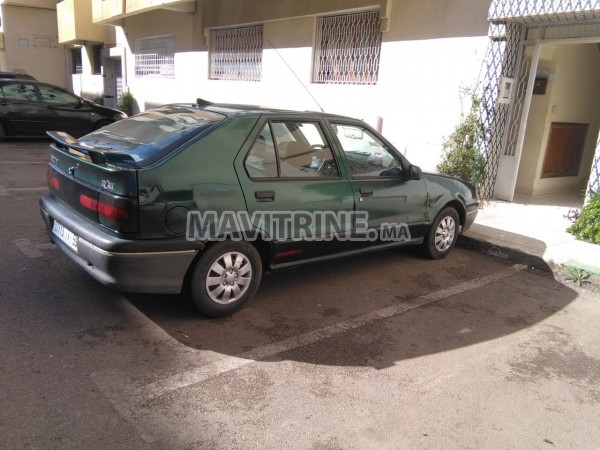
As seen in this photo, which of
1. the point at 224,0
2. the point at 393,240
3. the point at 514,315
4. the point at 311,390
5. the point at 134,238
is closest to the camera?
the point at 311,390

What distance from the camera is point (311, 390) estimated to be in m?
2.93

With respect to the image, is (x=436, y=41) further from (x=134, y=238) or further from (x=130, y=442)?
(x=130, y=442)

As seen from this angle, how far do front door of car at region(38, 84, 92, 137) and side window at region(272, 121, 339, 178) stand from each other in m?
9.44

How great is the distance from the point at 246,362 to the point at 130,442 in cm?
94

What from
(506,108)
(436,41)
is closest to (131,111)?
(436,41)

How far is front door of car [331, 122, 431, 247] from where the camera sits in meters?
4.31

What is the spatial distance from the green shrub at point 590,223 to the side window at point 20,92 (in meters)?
11.1

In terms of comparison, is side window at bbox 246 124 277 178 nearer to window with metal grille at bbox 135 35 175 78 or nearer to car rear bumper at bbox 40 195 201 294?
car rear bumper at bbox 40 195 201 294

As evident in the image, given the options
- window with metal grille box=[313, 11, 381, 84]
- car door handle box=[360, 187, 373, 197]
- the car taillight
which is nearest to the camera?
the car taillight

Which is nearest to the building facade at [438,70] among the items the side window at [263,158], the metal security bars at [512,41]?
the metal security bars at [512,41]

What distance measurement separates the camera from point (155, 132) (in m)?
3.72

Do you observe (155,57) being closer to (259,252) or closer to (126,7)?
(126,7)

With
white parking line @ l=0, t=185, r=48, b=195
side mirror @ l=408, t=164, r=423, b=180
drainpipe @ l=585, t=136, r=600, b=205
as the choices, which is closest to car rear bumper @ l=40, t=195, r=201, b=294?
side mirror @ l=408, t=164, r=423, b=180

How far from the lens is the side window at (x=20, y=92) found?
428 inches
